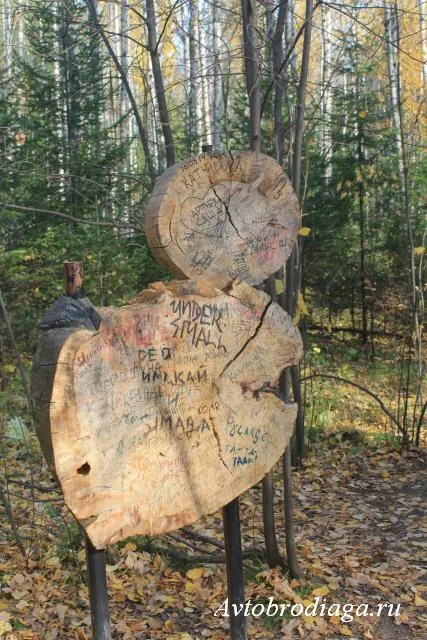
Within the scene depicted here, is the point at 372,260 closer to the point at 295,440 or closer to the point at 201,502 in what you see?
the point at 295,440

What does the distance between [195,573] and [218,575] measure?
14 cm

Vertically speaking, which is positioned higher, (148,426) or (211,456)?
(148,426)

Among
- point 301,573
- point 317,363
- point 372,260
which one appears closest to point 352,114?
point 372,260

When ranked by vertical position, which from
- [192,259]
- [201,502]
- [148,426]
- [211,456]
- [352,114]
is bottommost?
[201,502]

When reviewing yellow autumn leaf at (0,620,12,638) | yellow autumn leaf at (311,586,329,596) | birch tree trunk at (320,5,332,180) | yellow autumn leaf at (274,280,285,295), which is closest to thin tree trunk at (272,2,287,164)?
birch tree trunk at (320,5,332,180)

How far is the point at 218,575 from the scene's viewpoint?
11.9 feet

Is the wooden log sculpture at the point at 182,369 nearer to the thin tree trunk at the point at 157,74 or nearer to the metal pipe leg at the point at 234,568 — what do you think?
the metal pipe leg at the point at 234,568

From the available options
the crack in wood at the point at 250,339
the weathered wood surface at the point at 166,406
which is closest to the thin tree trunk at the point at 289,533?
the weathered wood surface at the point at 166,406

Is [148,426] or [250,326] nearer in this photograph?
[148,426]

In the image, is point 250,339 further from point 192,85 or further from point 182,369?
point 192,85

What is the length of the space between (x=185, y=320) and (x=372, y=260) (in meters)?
8.80

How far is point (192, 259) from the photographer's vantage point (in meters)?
2.48

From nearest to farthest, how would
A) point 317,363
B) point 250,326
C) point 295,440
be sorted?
point 250,326 < point 295,440 < point 317,363

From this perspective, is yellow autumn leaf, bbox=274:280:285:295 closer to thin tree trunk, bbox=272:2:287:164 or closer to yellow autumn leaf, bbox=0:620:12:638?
thin tree trunk, bbox=272:2:287:164
